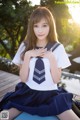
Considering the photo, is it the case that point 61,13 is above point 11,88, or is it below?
below

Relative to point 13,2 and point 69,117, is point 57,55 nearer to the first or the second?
point 69,117

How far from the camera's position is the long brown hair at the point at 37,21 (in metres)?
2.66

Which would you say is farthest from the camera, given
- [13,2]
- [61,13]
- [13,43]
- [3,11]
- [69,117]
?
[61,13]

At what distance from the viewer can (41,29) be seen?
106 inches

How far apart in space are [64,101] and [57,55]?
45 cm

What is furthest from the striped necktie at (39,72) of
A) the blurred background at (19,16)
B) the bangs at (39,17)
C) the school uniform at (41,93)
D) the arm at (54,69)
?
the blurred background at (19,16)

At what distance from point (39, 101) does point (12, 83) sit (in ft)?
9.81

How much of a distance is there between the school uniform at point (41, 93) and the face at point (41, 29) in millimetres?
123

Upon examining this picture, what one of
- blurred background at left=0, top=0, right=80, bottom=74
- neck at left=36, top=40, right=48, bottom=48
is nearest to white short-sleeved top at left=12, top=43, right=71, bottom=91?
neck at left=36, top=40, right=48, bottom=48

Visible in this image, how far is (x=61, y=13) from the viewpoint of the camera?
16.8 metres

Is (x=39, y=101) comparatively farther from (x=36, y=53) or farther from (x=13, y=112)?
(x=36, y=53)

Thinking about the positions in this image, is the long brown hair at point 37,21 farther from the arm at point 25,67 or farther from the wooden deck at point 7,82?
the wooden deck at point 7,82

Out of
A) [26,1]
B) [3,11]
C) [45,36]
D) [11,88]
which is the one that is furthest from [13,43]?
[45,36]

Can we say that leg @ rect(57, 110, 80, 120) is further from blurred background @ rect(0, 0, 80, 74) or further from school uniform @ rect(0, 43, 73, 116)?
blurred background @ rect(0, 0, 80, 74)
